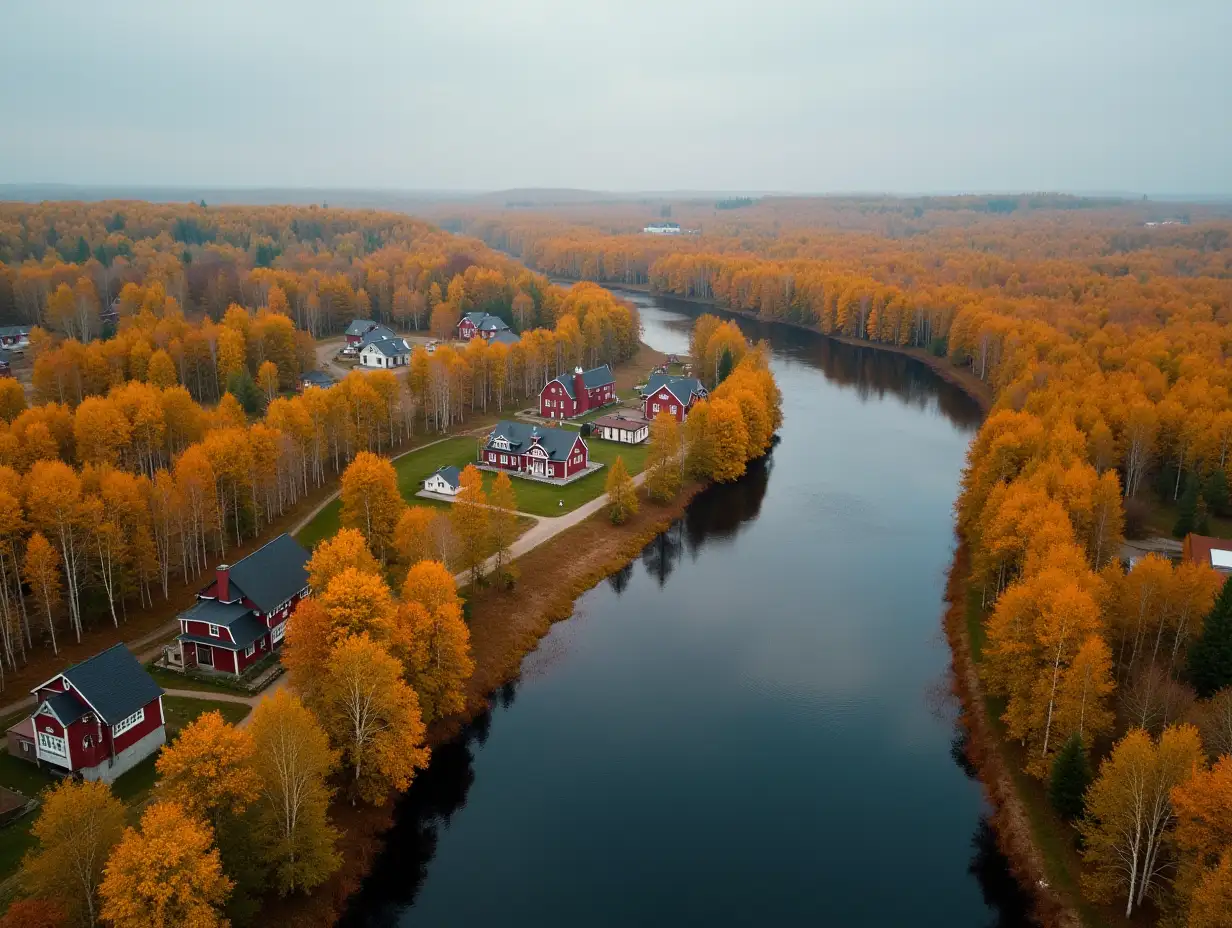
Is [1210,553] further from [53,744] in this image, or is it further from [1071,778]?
[53,744]

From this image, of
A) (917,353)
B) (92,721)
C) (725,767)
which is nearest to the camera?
(92,721)

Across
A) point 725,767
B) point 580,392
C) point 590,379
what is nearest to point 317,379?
point 580,392

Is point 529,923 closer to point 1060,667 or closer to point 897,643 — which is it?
point 1060,667

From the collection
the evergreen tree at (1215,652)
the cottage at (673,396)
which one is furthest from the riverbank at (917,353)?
the evergreen tree at (1215,652)

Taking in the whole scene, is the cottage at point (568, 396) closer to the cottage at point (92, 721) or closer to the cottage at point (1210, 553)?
the cottage at point (1210, 553)

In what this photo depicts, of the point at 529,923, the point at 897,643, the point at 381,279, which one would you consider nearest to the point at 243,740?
the point at 529,923

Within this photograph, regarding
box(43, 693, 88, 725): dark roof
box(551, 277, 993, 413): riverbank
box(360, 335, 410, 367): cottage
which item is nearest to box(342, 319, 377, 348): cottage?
box(360, 335, 410, 367): cottage

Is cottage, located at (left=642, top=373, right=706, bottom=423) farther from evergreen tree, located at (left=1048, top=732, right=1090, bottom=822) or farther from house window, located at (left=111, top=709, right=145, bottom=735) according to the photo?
house window, located at (left=111, top=709, right=145, bottom=735)
